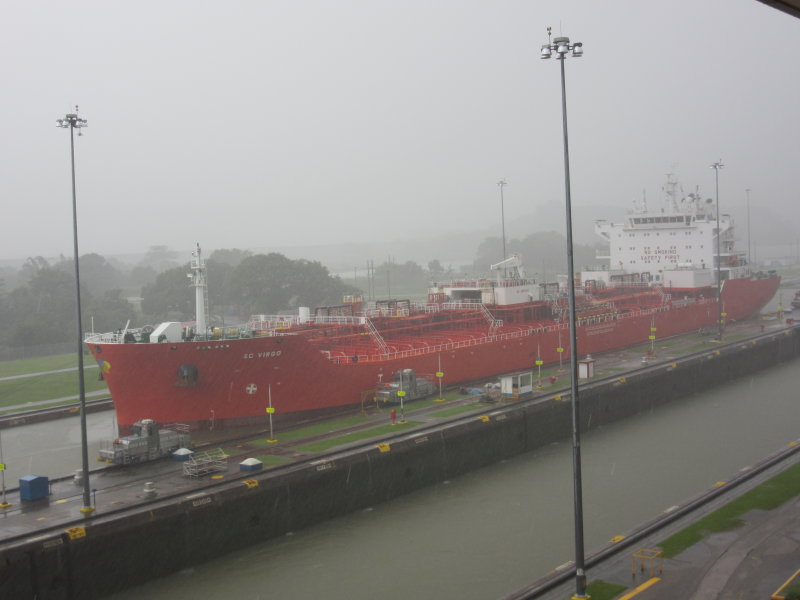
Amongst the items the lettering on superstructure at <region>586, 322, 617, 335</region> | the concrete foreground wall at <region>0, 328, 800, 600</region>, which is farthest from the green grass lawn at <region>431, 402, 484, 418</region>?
the lettering on superstructure at <region>586, 322, 617, 335</region>

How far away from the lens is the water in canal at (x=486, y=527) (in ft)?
43.2

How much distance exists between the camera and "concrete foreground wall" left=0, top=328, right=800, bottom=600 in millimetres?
12227

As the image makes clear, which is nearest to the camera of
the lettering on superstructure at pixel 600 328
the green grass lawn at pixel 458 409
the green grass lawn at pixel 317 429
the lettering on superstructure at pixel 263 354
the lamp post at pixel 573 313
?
the lamp post at pixel 573 313

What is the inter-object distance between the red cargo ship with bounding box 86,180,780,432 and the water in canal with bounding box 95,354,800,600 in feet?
16.9

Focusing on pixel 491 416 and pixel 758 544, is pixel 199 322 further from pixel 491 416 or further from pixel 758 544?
pixel 758 544

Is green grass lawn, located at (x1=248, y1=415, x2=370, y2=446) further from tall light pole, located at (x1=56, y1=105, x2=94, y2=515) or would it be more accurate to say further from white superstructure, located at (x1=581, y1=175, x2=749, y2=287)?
white superstructure, located at (x1=581, y1=175, x2=749, y2=287)

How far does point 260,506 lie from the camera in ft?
48.9

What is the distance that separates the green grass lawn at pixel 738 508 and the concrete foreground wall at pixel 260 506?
6825 millimetres

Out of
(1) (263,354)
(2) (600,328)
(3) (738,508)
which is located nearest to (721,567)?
(3) (738,508)

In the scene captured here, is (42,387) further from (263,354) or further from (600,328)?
(600,328)

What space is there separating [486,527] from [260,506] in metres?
4.69

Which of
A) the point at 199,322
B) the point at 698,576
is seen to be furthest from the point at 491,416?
the point at 698,576

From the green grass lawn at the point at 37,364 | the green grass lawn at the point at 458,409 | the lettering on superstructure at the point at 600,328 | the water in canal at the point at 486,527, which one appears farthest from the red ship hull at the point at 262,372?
the green grass lawn at the point at 37,364

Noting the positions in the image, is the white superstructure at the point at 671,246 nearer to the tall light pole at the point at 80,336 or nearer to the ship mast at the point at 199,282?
the ship mast at the point at 199,282
